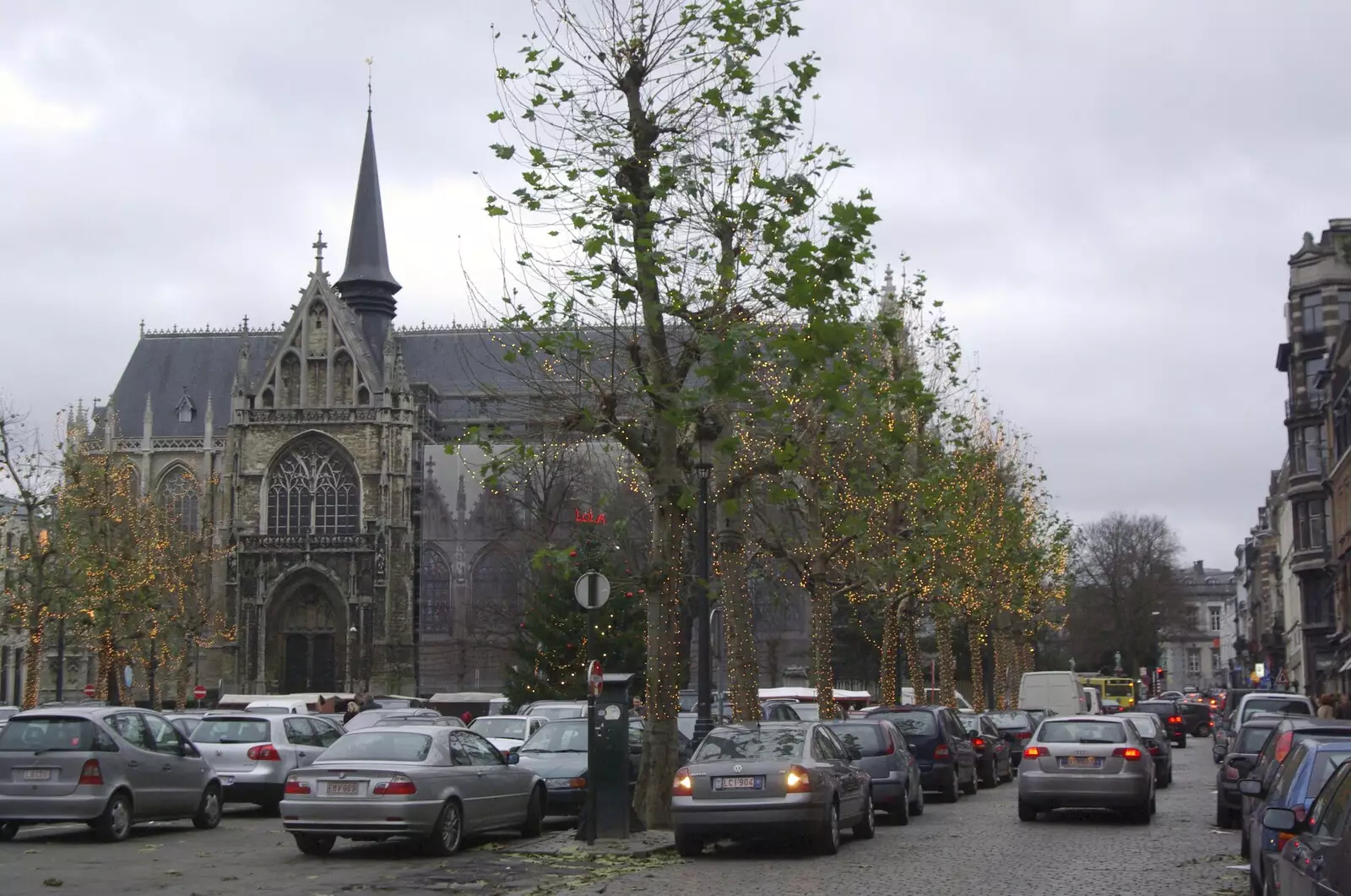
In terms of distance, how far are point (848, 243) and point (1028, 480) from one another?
37844 millimetres

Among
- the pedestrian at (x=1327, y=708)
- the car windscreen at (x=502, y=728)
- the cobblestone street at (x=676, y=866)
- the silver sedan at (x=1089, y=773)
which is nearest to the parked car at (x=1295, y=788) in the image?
the cobblestone street at (x=676, y=866)

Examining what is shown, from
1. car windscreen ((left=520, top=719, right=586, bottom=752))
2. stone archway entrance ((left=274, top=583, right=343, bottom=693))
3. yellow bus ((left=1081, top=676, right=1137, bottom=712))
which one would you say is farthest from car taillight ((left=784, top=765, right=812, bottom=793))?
yellow bus ((left=1081, top=676, right=1137, bottom=712))

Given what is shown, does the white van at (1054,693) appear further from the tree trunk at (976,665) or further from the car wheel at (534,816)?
the car wheel at (534,816)

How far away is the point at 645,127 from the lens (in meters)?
18.9

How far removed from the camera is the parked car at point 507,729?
2750 centimetres

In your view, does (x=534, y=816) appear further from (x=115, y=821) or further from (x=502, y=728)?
(x=502, y=728)

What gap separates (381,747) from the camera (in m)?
16.7

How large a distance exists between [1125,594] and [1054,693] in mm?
47938

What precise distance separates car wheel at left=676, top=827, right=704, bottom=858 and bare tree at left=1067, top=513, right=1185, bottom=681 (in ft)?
254

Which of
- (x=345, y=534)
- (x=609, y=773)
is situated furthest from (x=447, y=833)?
(x=345, y=534)

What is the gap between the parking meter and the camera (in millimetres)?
17812

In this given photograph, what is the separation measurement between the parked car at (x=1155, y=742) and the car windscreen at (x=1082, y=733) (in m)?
3.78

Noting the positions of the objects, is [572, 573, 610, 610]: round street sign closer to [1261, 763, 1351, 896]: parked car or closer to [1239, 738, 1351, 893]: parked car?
[1239, 738, 1351, 893]: parked car

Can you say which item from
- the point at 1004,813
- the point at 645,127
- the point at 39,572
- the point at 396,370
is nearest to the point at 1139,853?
the point at 1004,813
